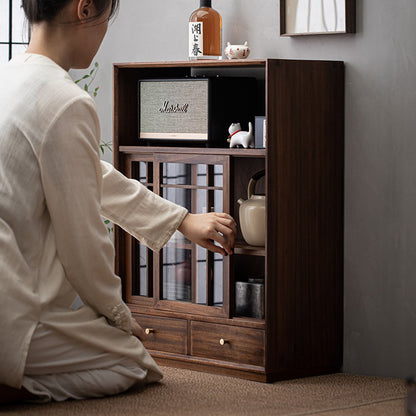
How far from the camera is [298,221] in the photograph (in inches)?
102

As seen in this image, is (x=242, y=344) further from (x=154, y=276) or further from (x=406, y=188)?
(x=406, y=188)

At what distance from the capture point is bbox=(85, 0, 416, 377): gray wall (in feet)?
8.48

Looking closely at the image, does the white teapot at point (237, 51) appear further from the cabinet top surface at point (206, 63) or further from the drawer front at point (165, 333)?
the drawer front at point (165, 333)

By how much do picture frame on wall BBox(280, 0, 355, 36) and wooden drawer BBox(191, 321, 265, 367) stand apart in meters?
1.06

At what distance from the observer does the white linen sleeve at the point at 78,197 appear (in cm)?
177

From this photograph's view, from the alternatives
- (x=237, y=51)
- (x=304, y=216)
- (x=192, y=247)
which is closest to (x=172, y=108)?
(x=237, y=51)

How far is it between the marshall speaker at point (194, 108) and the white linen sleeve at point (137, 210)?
17.8 inches

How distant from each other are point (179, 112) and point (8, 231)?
112 cm

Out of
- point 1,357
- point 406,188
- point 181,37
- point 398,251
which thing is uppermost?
point 181,37

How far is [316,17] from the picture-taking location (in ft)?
8.89

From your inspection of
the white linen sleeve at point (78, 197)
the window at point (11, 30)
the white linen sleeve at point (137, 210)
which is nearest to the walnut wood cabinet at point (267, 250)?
the white linen sleeve at point (137, 210)

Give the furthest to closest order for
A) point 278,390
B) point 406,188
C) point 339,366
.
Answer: point 339,366
point 406,188
point 278,390

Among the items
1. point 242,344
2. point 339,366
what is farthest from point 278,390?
point 339,366

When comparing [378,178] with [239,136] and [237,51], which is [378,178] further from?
[237,51]
